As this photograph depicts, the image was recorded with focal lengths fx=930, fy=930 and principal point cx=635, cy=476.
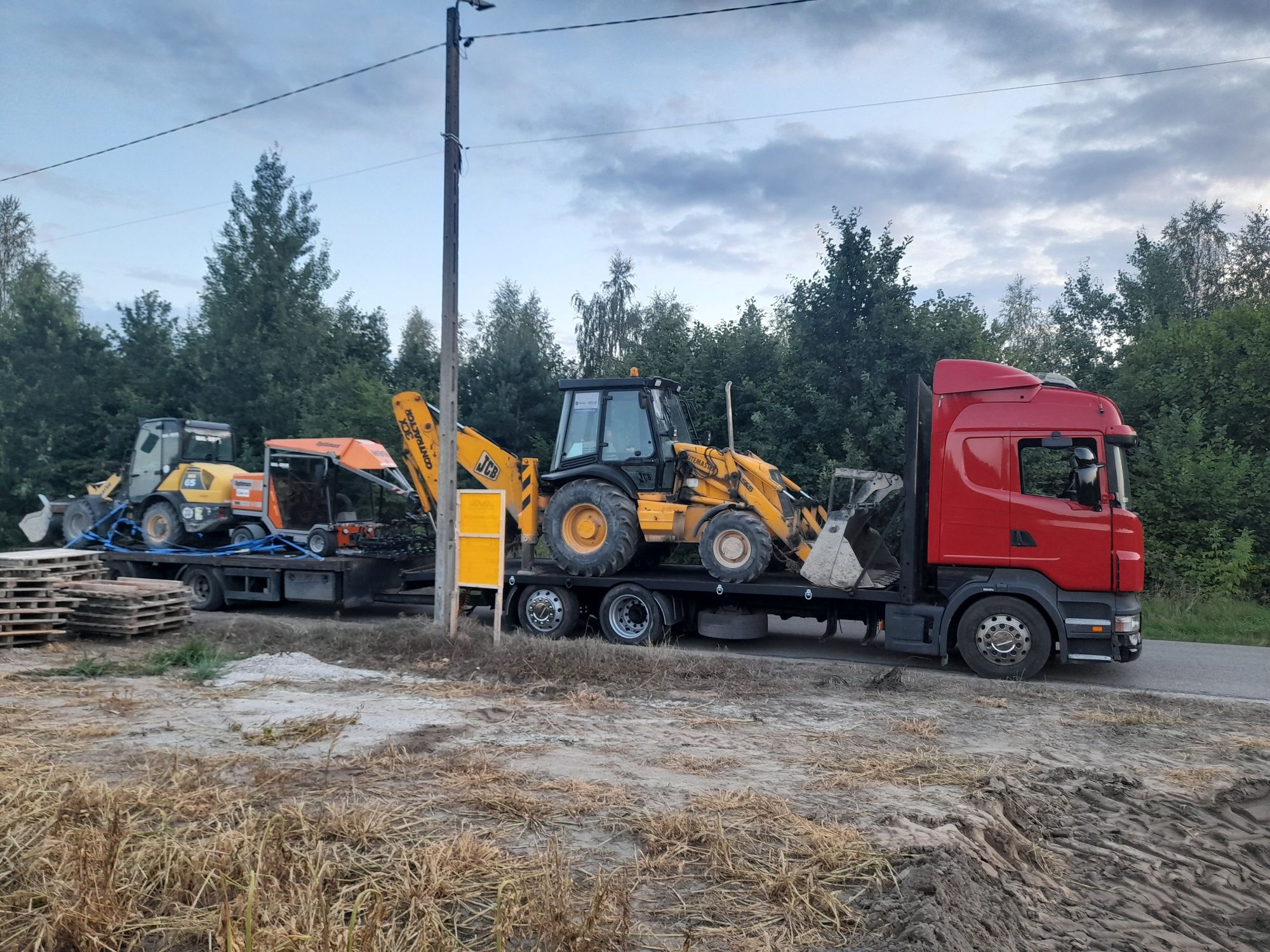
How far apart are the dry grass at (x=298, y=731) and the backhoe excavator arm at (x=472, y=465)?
5355 millimetres

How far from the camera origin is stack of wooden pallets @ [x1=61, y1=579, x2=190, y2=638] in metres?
11.6

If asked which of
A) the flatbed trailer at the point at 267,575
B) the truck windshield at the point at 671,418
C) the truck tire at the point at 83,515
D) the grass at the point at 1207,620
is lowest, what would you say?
the grass at the point at 1207,620

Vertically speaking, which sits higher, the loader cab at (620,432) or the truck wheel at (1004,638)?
the loader cab at (620,432)

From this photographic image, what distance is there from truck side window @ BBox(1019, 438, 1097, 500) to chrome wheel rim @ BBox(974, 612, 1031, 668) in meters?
1.36

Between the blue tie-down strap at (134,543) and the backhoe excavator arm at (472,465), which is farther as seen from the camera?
the blue tie-down strap at (134,543)

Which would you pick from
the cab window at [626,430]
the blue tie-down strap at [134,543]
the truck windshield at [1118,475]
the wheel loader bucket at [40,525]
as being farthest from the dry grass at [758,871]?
the wheel loader bucket at [40,525]

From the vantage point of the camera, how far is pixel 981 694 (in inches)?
342

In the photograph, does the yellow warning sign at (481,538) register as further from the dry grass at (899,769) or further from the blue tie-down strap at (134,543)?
the dry grass at (899,769)

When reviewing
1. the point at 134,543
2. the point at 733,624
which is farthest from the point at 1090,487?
the point at 134,543

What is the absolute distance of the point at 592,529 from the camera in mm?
12008

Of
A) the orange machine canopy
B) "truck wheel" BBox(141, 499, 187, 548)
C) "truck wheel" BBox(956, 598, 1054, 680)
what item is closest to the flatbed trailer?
"truck wheel" BBox(141, 499, 187, 548)

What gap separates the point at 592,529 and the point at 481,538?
5.15ft

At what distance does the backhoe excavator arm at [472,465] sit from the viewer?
12.8 meters

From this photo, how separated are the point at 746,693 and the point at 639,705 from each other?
1.14 meters
